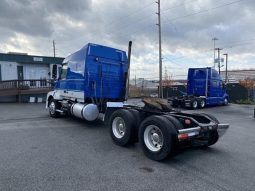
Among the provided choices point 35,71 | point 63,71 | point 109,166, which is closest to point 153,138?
point 109,166

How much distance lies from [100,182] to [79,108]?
532 centimetres

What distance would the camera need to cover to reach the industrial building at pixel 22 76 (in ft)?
72.6

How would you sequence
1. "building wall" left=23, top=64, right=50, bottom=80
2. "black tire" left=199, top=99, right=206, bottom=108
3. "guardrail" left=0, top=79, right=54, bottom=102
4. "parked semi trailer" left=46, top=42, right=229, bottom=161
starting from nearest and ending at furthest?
"parked semi trailer" left=46, top=42, right=229, bottom=161 < "black tire" left=199, top=99, right=206, bottom=108 < "guardrail" left=0, top=79, right=54, bottom=102 < "building wall" left=23, top=64, right=50, bottom=80

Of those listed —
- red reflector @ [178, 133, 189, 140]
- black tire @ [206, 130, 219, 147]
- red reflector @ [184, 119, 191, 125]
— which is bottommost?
black tire @ [206, 130, 219, 147]

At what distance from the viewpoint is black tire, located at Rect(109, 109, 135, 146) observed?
6688mm

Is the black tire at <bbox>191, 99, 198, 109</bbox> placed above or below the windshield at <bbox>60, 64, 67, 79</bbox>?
below

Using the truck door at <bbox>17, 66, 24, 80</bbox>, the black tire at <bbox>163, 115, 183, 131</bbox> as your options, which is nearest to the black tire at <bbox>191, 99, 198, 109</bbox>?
the black tire at <bbox>163, 115, 183, 131</bbox>

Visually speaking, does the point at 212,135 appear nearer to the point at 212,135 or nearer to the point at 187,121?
the point at 212,135

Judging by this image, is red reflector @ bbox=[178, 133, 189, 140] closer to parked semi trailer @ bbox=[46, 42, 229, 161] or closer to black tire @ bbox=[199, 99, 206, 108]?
parked semi trailer @ bbox=[46, 42, 229, 161]

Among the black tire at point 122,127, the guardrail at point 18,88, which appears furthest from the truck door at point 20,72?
the black tire at point 122,127

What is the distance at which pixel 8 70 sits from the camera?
82.5ft

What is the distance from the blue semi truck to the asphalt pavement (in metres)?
11.4

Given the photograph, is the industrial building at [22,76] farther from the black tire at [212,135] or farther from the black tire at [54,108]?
the black tire at [212,135]

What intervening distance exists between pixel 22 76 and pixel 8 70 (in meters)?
1.85
